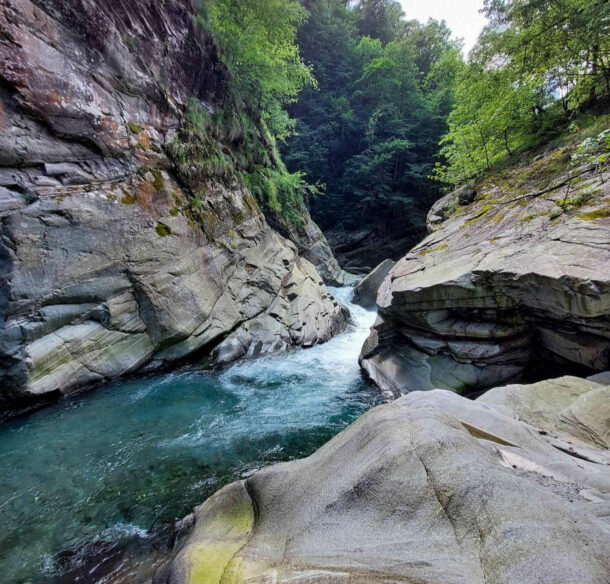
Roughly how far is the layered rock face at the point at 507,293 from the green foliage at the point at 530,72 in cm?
253

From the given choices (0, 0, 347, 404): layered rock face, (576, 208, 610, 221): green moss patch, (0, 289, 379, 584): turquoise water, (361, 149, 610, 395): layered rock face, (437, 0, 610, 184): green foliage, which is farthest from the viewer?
(437, 0, 610, 184): green foliage

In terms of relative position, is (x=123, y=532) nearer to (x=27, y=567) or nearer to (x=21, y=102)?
(x=27, y=567)

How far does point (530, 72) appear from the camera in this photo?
30.8 feet

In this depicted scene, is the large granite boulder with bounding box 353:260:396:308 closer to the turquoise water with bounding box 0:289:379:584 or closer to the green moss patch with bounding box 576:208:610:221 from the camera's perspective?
the turquoise water with bounding box 0:289:379:584

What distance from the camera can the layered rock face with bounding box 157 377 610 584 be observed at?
166 cm

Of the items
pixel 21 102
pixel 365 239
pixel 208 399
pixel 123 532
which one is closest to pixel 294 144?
pixel 365 239

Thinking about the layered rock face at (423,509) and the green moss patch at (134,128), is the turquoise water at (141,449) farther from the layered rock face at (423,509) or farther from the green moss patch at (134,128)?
the green moss patch at (134,128)

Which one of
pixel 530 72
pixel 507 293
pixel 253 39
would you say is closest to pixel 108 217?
pixel 507 293

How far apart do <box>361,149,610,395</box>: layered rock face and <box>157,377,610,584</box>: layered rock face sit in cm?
224

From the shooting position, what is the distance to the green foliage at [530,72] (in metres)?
8.02

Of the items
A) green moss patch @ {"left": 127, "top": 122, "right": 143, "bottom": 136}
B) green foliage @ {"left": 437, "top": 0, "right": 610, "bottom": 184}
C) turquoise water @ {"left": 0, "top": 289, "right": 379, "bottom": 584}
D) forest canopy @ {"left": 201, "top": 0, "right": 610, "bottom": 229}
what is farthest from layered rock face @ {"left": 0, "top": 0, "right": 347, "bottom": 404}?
Answer: green foliage @ {"left": 437, "top": 0, "right": 610, "bottom": 184}

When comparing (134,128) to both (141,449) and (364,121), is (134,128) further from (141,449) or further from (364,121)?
(364,121)

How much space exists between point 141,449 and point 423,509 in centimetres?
505

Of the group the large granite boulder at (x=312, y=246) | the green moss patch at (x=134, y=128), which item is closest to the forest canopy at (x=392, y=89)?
the large granite boulder at (x=312, y=246)
